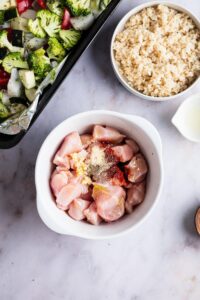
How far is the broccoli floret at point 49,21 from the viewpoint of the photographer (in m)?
1.62

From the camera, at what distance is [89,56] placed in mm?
1842

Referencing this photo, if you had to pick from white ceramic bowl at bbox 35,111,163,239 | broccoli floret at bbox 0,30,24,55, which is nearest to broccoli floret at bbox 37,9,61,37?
broccoli floret at bbox 0,30,24,55

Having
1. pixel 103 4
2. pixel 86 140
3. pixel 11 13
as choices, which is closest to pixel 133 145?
pixel 86 140

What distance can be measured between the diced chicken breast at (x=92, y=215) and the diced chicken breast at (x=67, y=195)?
62mm

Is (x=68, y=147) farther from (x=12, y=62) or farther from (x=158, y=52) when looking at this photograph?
(x=158, y=52)

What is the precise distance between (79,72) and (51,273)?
2.58 ft

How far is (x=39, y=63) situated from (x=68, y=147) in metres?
0.30

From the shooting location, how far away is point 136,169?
5.31ft

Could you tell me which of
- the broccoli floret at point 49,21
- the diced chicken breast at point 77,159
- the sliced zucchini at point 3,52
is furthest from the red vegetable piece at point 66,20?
the diced chicken breast at point 77,159

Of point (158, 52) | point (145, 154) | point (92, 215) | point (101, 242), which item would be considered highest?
point (158, 52)

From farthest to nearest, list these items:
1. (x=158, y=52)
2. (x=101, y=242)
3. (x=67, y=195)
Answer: (x=101, y=242), (x=158, y=52), (x=67, y=195)

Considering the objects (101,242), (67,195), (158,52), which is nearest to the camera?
(67,195)

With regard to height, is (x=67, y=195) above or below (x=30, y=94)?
below

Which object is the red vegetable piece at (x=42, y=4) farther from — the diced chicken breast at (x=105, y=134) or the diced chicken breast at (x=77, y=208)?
the diced chicken breast at (x=77, y=208)
